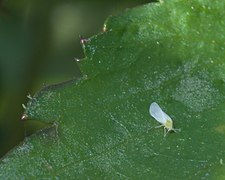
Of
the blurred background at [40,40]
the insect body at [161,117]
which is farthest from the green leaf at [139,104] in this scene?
the blurred background at [40,40]

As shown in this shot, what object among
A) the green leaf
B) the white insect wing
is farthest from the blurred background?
the white insect wing

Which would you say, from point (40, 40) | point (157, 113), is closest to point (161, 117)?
point (157, 113)

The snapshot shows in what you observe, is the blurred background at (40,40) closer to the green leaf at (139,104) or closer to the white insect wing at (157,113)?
the green leaf at (139,104)

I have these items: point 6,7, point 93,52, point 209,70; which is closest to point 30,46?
point 6,7

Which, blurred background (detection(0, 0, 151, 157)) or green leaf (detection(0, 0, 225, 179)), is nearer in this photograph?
green leaf (detection(0, 0, 225, 179))

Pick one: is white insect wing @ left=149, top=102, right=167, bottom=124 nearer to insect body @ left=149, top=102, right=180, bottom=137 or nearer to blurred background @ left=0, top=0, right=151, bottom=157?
insect body @ left=149, top=102, right=180, bottom=137
